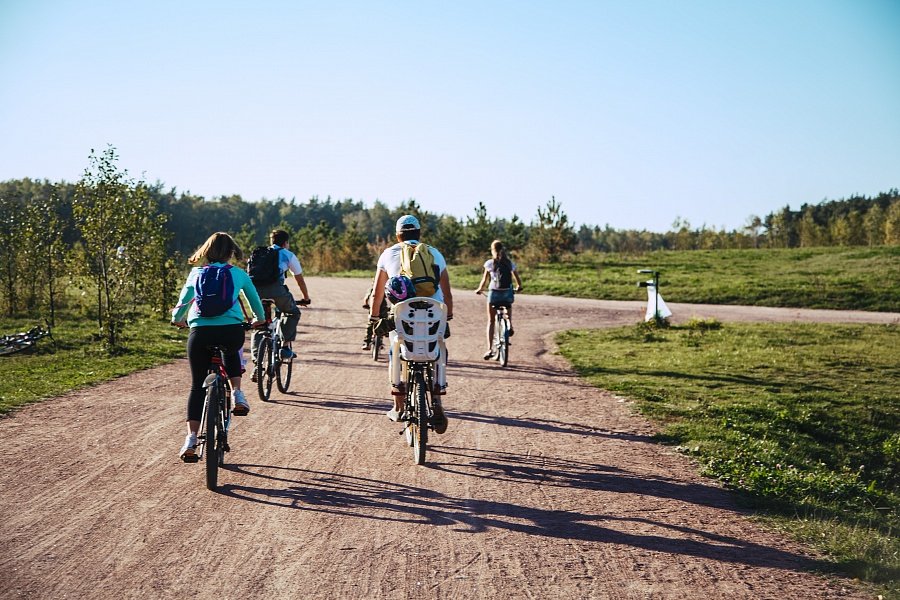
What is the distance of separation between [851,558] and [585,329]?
14644mm

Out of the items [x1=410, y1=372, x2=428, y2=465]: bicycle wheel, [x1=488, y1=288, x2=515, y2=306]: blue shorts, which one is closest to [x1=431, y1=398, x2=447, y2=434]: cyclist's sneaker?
[x1=410, y1=372, x2=428, y2=465]: bicycle wheel

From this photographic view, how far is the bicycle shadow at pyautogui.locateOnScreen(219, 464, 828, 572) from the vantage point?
15.9 ft

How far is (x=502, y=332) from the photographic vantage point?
516 inches

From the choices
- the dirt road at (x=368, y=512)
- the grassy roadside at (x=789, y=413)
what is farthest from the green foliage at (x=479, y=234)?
the dirt road at (x=368, y=512)

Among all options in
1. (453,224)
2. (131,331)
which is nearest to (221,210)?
(453,224)

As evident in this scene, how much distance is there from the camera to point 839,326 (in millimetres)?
18672

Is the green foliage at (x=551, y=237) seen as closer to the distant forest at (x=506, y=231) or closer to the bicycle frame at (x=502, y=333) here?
the distant forest at (x=506, y=231)

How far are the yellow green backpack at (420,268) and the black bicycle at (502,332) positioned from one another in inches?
242

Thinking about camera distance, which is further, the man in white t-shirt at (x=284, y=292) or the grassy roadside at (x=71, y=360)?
the grassy roadside at (x=71, y=360)

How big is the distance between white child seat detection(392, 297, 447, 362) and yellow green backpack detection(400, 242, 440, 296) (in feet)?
0.87

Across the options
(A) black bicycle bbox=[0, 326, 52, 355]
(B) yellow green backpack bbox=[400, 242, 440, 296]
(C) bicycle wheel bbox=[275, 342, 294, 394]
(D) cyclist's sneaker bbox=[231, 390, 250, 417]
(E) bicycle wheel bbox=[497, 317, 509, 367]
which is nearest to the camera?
(D) cyclist's sneaker bbox=[231, 390, 250, 417]

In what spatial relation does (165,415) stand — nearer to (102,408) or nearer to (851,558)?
(102,408)

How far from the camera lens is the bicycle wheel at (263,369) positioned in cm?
960

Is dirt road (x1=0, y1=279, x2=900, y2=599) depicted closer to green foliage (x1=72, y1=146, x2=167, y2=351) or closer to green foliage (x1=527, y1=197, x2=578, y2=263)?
green foliage (x1=72, y1=146, x2=167, y2=351)
